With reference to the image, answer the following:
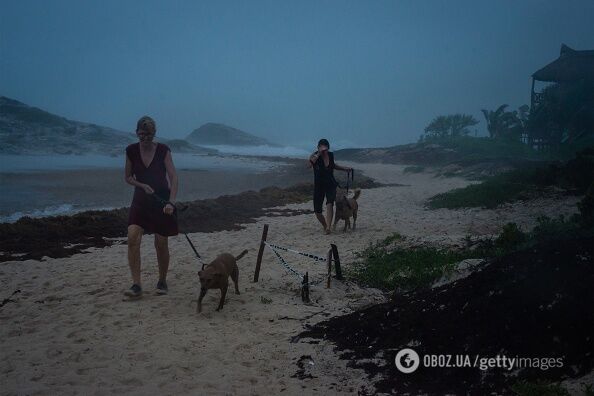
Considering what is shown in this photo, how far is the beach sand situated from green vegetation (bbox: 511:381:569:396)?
103 centimetres

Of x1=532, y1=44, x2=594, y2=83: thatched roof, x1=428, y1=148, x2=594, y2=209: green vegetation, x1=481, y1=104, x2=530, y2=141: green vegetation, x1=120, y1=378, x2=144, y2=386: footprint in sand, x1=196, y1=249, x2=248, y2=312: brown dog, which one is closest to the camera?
x1=120, y1=378, x2=144, y2=386: footprint in sand

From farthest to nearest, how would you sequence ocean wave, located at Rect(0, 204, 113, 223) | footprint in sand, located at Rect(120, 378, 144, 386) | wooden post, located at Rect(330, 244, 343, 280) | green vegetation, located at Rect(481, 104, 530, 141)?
green vegetation, located at Rect(481, 104, 530, 141)
ocean wave, located at Rect(0, 204, 113, 223)
wooden post, located at Rect(330, 244, 343, 280)
footprint in sand, located at Rect(120, 378, 144, 386)

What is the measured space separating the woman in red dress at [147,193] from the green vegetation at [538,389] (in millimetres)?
4093

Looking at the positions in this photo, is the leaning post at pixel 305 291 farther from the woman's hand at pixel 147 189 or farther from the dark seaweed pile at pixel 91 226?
the woman's hand at pixel 147 189

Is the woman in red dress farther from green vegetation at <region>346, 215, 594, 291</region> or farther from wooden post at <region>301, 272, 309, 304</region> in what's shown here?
green vegetation at <region>346, 215, 594, 291</region>

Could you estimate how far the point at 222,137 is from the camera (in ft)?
513

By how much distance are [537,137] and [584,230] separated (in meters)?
36.3

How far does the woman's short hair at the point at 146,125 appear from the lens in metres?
5.30

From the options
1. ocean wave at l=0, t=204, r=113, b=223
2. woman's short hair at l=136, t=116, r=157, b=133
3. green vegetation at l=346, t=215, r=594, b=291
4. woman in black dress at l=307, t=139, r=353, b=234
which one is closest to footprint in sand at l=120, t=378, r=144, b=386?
woman's short hair at l=136, t=116, r=157, b=133

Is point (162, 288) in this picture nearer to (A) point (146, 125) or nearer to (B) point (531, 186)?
(A) point (146, 125)

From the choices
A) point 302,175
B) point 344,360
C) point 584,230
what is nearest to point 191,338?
point 344,360

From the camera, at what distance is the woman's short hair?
17.4ft

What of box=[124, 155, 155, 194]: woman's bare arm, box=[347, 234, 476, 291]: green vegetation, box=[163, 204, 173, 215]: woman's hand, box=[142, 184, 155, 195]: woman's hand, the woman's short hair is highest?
the woman's short hair

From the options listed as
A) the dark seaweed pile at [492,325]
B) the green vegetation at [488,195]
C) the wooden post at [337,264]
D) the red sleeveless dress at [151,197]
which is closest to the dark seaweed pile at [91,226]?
the red sleeveless dress at [151,197]
